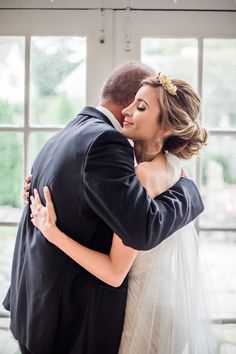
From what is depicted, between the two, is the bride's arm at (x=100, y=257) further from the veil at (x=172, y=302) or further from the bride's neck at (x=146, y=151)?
the bride's neck at (x=146, y=151)

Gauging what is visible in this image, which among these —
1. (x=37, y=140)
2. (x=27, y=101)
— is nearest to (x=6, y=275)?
(x=37, y=140)

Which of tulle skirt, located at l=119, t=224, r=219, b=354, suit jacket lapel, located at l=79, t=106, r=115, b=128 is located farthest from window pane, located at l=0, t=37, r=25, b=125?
tulle skirt, located at l=119, t=224, r=219, b=354

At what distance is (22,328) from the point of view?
1237 millimetres

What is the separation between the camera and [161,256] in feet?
4.11

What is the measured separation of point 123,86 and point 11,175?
27.0 inches

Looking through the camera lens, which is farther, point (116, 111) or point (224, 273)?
point (224, 273)

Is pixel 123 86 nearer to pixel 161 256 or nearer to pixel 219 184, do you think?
pixel 161 256

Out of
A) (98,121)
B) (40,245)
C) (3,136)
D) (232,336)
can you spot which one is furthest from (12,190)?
(232,336)

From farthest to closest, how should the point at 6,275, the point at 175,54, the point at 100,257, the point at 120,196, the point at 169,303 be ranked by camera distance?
the point at 6,275, the point at 175,54, the point at 169,303, the point at 100,257, the point at 120,196

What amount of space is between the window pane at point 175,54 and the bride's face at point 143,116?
48 cm

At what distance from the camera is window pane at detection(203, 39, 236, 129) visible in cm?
168

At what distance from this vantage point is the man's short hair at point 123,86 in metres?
1.33

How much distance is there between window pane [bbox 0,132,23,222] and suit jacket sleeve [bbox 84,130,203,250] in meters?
0.76

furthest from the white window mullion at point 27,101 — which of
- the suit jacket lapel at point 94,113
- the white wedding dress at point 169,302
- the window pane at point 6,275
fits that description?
the white wedding dress at point 169,302
